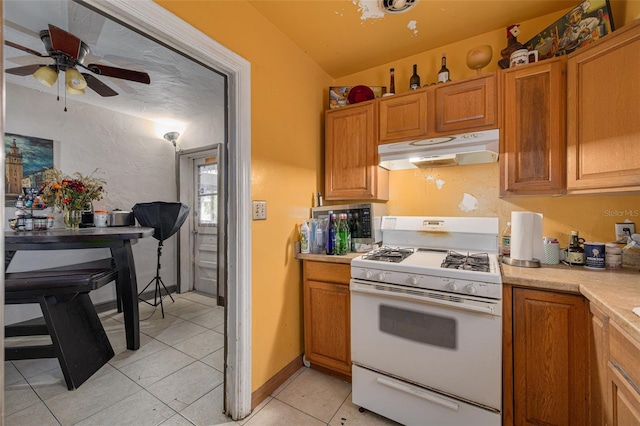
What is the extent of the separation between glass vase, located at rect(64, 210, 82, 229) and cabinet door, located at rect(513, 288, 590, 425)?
3.60 m

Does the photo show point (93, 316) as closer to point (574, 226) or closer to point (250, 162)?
point (250, 162)

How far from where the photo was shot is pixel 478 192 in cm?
192

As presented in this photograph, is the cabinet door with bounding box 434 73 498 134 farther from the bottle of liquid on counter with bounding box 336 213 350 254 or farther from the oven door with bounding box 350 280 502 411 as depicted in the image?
the oven door with bounding box 350 280 502 411

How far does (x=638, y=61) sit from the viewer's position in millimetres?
1168

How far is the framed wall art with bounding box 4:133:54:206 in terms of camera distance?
96.3 inches

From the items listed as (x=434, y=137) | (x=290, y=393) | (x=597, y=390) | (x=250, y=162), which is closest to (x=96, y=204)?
(x=250, y=162)

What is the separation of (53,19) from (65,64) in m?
0.31

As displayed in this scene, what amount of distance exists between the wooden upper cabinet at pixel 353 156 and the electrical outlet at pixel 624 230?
1373mm

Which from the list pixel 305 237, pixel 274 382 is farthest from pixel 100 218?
pixel 274 382

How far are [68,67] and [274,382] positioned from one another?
2.74 metres

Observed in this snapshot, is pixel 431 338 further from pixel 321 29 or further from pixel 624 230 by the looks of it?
pixel 321 29

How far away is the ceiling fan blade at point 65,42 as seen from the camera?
5.15 feet

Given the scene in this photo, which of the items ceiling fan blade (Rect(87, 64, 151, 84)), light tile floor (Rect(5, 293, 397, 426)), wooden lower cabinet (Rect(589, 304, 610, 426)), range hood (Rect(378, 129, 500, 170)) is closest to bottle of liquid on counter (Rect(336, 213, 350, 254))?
range hood (Rect(378, 129, 500, 170))

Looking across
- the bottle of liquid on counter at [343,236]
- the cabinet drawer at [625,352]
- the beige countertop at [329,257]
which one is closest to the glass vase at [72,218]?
the beige countertop at [329,257]
